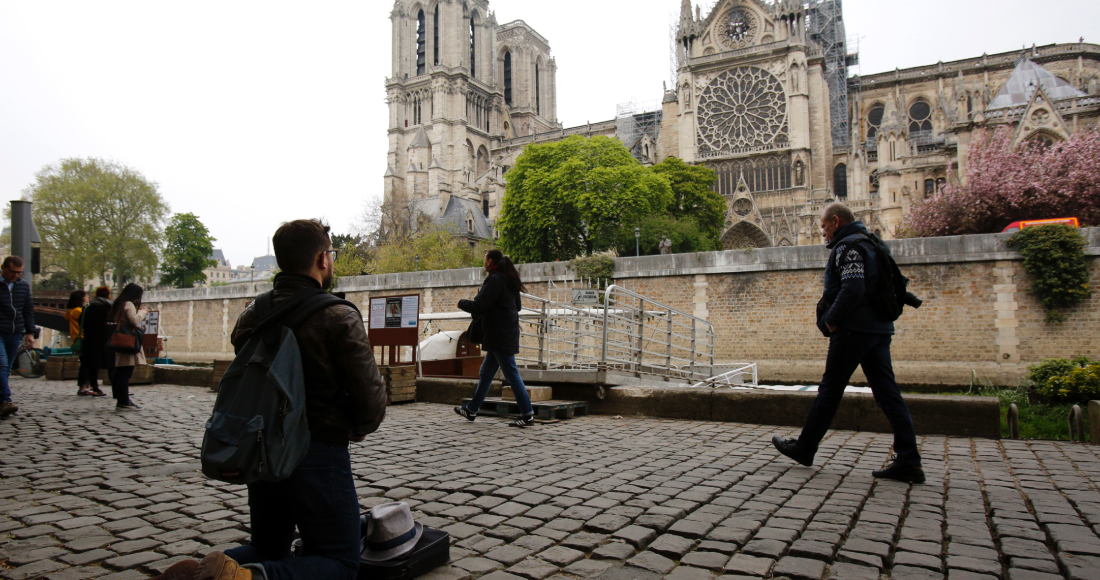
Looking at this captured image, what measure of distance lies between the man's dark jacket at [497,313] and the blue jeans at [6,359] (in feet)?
16.9

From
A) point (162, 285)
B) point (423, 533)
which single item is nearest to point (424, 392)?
point (423, 533)

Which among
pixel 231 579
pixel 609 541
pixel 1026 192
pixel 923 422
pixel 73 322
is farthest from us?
pixel 1026 192

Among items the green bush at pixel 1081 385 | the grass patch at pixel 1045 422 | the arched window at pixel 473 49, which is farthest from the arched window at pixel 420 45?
the green bush at pixel 1081 385

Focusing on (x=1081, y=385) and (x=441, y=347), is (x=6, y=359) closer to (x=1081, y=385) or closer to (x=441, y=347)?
(x=441, y=347)

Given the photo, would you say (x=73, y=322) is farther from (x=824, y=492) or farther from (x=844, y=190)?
(x=844, y=190)

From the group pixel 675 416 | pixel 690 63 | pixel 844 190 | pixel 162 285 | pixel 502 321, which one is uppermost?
pixel 690 63

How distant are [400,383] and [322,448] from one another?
6605 millimetres

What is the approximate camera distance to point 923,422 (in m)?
5.95

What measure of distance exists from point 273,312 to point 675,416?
18.3 feet

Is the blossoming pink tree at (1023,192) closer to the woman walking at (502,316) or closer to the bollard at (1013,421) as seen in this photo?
the bollard at (1013,421)

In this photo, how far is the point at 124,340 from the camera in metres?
7.71

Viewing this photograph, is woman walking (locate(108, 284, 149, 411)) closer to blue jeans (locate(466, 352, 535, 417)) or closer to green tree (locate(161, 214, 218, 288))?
blue jeans (locate(466, 352, 535, 417))

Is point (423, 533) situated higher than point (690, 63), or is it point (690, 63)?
point (690, 63)

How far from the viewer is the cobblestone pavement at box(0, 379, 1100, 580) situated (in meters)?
2.61
